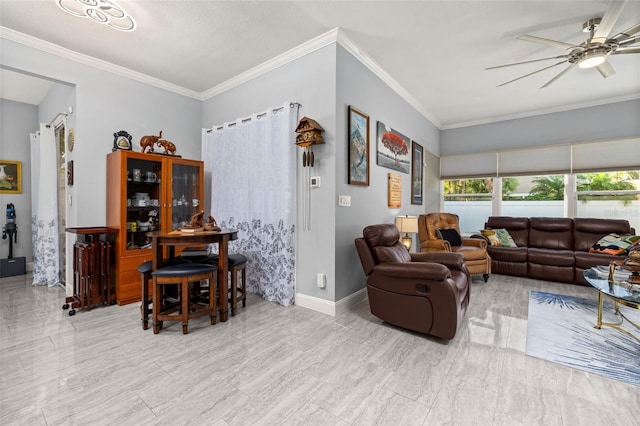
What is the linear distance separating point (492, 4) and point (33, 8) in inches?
159

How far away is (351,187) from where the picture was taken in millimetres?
3178

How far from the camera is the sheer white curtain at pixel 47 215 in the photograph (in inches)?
150

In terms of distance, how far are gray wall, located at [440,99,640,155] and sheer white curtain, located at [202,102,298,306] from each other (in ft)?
14.3

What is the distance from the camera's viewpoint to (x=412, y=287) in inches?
93.5

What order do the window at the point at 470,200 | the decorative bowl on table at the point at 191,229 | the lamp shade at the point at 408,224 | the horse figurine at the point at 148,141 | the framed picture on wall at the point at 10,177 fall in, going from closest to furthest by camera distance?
1. the decorative bowl on table at the point at 191,229
2. the horse figurine at the point at 148,141
3. the lamp shade at the point at 408,224
4. the framed picture on wall at the point at 10,177
5. the window at the point at 470,200

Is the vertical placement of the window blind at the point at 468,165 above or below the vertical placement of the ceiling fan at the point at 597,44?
below

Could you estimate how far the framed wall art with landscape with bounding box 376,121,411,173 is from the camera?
149 inches

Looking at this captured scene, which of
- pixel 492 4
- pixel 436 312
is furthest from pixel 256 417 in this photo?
pixel 492 4

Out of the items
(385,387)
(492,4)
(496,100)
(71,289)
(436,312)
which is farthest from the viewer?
(496,100)

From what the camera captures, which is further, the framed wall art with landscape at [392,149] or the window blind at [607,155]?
the window blind at [607,155]

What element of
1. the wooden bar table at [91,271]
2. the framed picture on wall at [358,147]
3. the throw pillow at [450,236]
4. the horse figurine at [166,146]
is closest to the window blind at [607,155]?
the throw pillow at [450,236]

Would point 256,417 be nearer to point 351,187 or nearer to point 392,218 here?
point 351,187

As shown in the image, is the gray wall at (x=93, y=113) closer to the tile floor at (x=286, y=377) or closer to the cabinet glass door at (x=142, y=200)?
the cabinet glass door at (x=142, y=200)

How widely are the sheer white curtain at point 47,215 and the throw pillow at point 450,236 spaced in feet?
18.3
